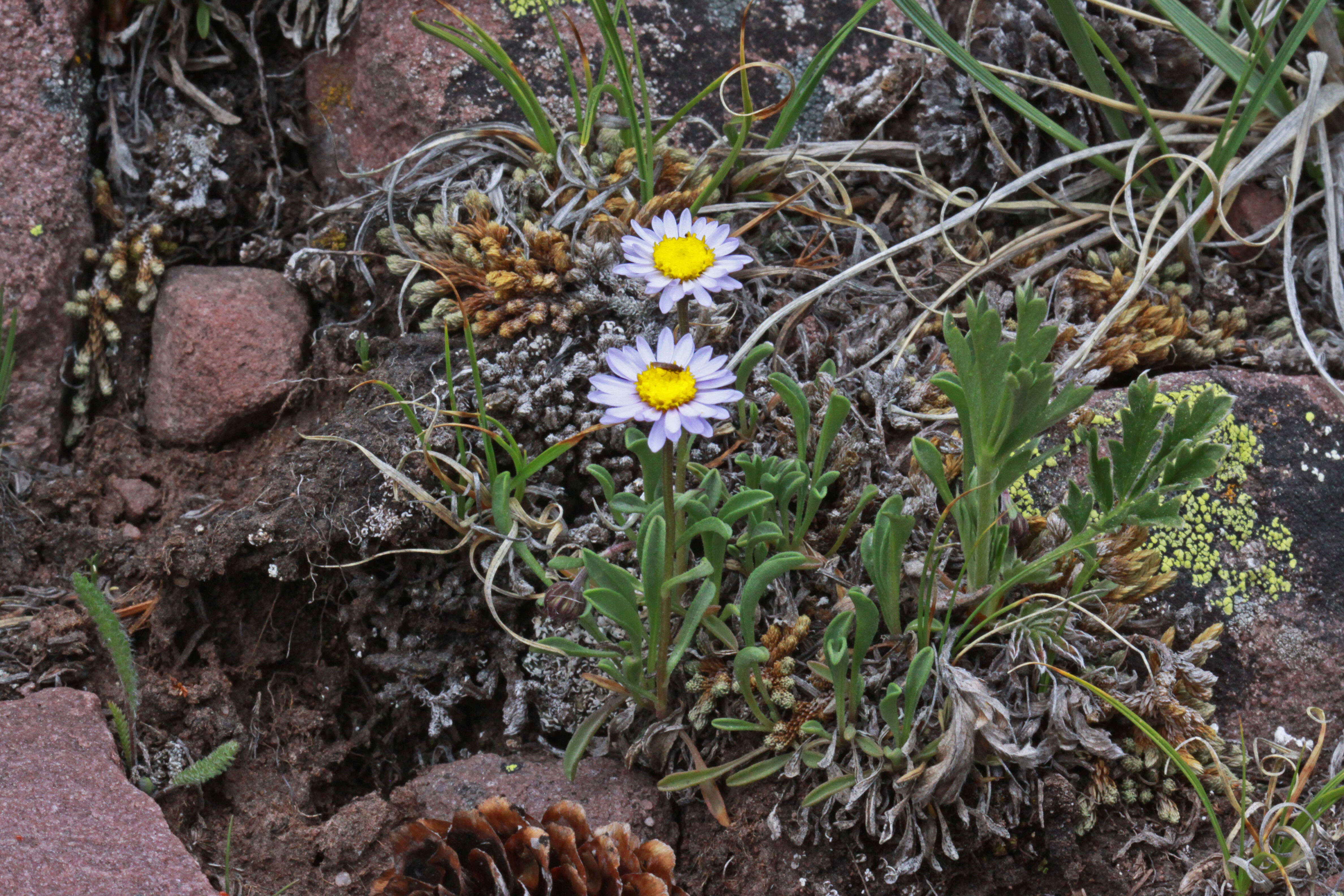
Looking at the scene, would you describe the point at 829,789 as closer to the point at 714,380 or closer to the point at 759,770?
the point at 759,770

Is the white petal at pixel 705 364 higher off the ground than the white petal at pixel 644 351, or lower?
lower

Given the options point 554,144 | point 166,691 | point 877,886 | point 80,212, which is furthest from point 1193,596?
point 80,212

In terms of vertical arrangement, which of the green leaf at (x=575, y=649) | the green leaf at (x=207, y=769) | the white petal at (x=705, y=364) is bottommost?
the green leaf at (x=207, y=769)

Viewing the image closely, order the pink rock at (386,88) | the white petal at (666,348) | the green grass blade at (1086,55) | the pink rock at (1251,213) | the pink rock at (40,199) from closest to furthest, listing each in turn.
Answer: the white petal at (666,348) < the green grass blade at (1086,55) < the pink rock at (40,199) < the pink rock at (1251,213) < the pink rock at (386,88)

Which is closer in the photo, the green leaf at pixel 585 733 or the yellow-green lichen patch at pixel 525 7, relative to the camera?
the green leaf at pixel 585 733

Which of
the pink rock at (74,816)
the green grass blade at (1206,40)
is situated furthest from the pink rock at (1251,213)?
the pink rock at (74,816)

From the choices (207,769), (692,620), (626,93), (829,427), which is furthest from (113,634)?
(626,93)

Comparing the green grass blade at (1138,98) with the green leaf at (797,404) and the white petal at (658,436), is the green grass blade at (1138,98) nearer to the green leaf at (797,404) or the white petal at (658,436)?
the green leaf at (797,404)

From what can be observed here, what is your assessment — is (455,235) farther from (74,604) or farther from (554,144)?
(74,604)
